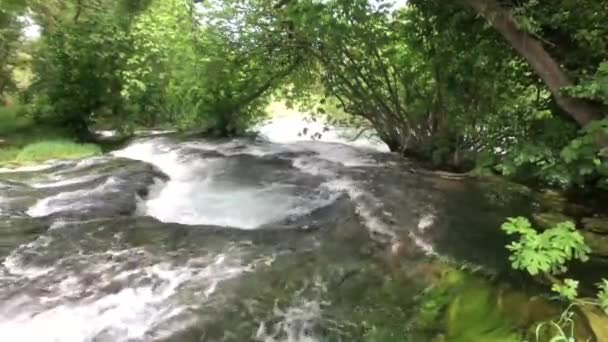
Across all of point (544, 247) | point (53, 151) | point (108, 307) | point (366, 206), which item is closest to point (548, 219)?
point (366, 206)

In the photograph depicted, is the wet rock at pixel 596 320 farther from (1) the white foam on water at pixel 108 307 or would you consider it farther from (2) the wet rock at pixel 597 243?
(1) the white foam on water at pixel 108 307

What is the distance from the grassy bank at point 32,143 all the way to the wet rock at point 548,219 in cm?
1134

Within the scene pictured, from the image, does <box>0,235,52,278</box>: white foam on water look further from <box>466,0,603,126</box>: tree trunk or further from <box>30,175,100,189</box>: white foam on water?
<box>466,0,603,126</box>: tree trunk

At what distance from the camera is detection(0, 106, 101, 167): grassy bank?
44.7ft

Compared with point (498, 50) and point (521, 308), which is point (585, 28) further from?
point (521, 308)

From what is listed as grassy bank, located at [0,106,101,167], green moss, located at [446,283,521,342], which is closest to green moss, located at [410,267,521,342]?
green moss, located at [446,283,521,342]

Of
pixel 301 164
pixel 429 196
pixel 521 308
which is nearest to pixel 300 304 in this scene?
pixel 521 308

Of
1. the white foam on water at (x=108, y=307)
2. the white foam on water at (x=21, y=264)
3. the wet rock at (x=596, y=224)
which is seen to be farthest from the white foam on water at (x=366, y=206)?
the white foam on water at (x=21, y=264)

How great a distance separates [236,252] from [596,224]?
452cm

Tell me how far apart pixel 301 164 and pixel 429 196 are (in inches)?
176

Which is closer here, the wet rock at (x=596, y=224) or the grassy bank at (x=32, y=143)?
the wet rock at (x=596, y=224)

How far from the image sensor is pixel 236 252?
6039 millimetres

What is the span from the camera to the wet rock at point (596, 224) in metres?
6.32

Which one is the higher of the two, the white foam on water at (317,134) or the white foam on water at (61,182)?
the white foam on water at (317,134)
